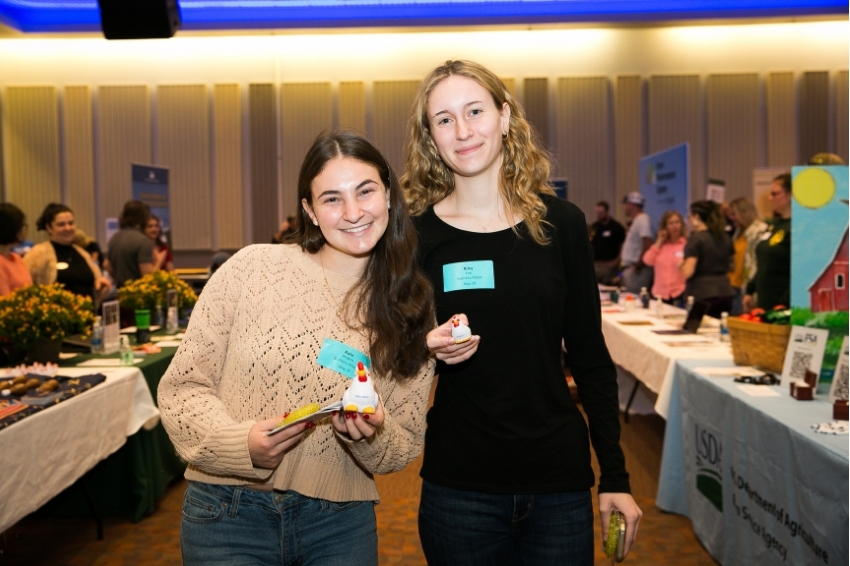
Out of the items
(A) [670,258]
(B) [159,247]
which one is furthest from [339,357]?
(B) [159,247]

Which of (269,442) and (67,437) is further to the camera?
(67,437)

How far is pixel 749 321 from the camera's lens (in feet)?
10.8

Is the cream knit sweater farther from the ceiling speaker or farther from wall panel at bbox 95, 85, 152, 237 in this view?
wall panel at bbox 95, 85, 152, 237

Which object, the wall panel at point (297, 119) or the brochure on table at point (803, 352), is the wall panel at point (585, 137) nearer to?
the wall panel at point (297, 119)

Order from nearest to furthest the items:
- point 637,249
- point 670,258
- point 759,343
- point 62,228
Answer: point 759,343, point 62,228, point 670,258, point 637,249

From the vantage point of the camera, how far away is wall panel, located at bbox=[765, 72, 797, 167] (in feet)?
40.6

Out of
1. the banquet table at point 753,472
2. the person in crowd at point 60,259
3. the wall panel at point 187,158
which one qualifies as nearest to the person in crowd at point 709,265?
the banquet table at point 753,472

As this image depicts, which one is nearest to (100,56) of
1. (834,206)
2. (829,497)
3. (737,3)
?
(737,3)

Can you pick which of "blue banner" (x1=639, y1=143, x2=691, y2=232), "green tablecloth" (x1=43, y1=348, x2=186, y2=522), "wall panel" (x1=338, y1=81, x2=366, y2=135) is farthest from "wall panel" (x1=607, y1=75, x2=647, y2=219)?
"green tablecloth" (x1=43, y1=348, x2=186, y2=522)

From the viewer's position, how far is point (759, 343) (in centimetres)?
324

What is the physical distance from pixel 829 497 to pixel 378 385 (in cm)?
138

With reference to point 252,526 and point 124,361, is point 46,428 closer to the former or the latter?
point 124,361

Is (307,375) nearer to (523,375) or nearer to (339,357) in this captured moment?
(339,357)

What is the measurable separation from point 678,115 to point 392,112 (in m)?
4.63
